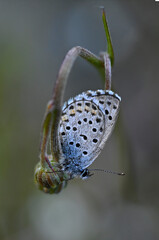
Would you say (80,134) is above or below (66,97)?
below

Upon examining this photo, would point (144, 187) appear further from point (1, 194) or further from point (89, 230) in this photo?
point (1, 194)

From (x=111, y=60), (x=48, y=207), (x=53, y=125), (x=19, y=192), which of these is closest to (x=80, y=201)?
(x=48, y=207)

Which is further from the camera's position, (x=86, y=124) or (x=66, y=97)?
(x=66, y=97)

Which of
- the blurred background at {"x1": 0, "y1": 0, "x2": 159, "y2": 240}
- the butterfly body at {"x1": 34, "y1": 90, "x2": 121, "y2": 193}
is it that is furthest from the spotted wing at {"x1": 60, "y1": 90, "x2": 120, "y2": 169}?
the blurred background at {"x1": 0, "y1": 0, "x2": 159, "y2": 240}

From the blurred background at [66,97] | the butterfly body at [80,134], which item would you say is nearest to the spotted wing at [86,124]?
the butterfly body at [80,134]

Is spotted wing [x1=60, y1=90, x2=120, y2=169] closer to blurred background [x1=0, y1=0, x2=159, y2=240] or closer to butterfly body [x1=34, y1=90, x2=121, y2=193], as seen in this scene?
butterfly body [x1=34, y1=90, x2=121, y2=193]

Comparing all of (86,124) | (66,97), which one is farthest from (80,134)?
(66,97)

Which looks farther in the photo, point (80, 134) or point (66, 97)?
point (66, 97)

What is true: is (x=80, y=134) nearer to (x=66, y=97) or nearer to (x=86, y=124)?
(x=86, y=124)

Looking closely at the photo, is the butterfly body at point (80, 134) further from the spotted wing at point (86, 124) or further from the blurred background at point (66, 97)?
the blurred background at point (66, 97)
